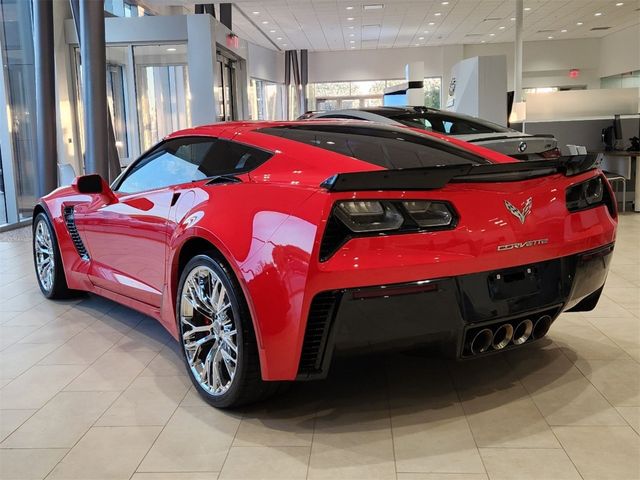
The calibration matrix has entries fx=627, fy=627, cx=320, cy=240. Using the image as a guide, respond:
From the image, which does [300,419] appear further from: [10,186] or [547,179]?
[10,186]

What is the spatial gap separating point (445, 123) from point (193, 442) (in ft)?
16.7

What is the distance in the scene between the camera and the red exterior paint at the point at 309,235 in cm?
198

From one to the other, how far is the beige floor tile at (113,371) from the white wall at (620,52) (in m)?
20.2

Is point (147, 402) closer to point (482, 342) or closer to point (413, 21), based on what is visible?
point (482, 342)

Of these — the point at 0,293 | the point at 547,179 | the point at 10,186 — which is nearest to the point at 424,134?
the point at 547,179

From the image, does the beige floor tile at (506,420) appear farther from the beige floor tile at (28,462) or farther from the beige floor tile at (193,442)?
the beige floor tile at (28,462)

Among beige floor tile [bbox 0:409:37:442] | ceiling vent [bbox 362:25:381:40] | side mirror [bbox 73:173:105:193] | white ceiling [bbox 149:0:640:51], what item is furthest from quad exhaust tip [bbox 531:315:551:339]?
ceiling vent [bbox 362:25:381:40]

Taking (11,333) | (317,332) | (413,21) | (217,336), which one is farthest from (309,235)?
(413,21)

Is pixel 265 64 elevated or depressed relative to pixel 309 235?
elevated

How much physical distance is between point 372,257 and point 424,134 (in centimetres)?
114

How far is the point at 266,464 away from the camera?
204 cm

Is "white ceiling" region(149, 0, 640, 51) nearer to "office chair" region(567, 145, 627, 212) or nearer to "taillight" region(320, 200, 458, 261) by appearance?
"office chair" region(567, 145, 627, 212)

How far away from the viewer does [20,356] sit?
323cm

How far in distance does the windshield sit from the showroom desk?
9.45 feet
